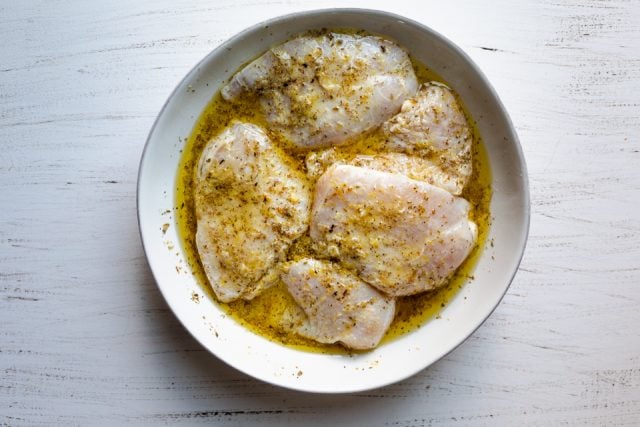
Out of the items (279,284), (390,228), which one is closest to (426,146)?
(390,228)

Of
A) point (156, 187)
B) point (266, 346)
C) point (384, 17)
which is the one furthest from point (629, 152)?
point (156, 187)

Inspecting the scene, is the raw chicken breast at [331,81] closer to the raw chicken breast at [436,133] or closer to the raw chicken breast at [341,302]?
the raw chicken breast at [436,133]

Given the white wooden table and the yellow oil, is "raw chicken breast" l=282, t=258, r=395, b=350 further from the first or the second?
the white wooden table

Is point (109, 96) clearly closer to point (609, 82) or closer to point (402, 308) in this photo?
point (402, 308)

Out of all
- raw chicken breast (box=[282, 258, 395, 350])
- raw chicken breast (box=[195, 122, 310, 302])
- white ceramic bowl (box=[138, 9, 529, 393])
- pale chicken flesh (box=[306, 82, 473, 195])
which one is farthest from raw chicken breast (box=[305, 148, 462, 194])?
raw chicken breast (box=[282, 258, 395, 350])

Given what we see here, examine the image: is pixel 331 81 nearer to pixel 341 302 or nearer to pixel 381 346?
pixel 341 302
